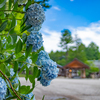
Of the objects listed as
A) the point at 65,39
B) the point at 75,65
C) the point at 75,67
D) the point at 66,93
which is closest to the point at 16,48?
the point at 66,93

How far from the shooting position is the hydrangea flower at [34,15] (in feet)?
1.85

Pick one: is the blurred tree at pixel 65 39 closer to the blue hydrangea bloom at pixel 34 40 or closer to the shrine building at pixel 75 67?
the shrine building at pixel 75 67

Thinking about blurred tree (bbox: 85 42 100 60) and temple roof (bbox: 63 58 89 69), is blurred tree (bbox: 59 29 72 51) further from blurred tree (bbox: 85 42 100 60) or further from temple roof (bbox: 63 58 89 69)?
temple roof (bbox: 63 58 89 69)

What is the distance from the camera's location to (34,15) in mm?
562

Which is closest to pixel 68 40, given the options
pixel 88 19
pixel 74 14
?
pixel 74 14

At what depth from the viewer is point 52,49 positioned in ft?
76.8

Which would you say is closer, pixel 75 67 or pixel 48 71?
pixel 48 71

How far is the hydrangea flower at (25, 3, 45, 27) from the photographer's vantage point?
1.85ft

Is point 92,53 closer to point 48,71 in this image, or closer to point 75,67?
point 75,67

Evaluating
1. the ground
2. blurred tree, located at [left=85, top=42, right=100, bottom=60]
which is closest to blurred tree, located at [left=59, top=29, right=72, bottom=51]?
blurred tree, located at [left=85, top=42, right=100, bottom=60]

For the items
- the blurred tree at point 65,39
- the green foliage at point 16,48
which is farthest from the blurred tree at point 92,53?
the green foliage at point 16,48

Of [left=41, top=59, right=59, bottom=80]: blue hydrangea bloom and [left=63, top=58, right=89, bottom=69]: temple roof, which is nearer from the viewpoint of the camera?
[left=41, top=59, right=59, bottom=80]: blue hydrangea bloom

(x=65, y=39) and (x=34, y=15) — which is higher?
(x=65, y=39)

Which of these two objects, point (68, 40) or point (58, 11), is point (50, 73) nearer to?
point (68, 40)
